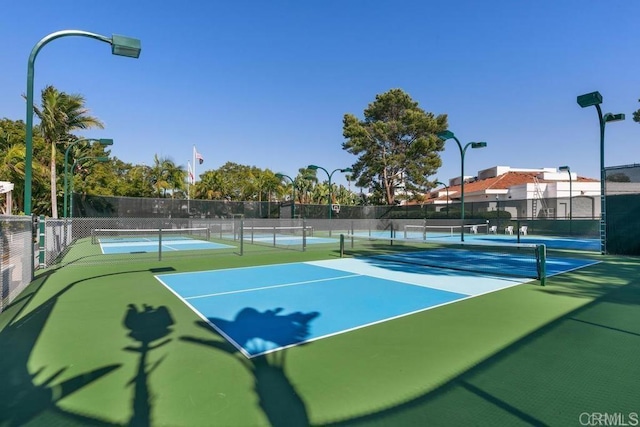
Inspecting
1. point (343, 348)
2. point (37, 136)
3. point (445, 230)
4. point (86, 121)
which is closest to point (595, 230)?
point (445, 230)

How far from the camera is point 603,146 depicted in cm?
1551

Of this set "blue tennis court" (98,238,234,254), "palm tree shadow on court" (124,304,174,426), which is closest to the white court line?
"palm tree shadow on court" (124,304,174,426)

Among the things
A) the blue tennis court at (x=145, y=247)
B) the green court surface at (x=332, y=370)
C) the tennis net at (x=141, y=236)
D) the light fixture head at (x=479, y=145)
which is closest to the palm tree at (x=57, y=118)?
the tennis net at (x=141, y=236)

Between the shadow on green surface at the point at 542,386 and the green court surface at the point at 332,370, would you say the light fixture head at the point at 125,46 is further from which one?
the shadow on green surface at the point at 542,386

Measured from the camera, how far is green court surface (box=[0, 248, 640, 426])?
304 centimetres

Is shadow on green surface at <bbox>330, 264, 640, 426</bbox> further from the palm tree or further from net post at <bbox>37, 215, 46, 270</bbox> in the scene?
the palm tree

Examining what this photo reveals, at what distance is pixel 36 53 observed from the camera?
797 centimetres

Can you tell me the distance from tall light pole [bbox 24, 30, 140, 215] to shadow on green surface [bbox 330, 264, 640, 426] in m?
8.78

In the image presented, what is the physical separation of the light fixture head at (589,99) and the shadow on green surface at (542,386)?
1130cm

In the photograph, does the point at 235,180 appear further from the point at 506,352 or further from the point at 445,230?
the point at 506,352

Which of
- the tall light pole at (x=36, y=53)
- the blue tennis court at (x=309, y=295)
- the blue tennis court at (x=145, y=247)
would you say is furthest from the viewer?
the blue tennis court at (x=145, y=247)

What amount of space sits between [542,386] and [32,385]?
507 cm

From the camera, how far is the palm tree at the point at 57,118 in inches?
883

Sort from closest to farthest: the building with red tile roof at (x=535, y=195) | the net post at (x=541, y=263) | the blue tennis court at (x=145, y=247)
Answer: the net post at (x=541, y=263)
the blue tennis court at (x=145, y=247)
the building with red tile roof at (x=535, y=195)
